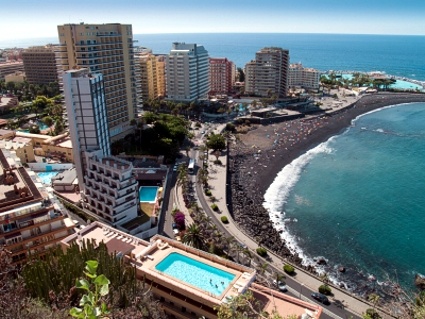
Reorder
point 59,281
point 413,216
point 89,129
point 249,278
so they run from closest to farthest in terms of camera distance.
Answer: point 59,281 < point 249,278 < point 89,129 < point 413,216

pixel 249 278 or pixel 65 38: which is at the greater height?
pixel 65 38

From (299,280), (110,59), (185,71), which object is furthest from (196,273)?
(185,71)

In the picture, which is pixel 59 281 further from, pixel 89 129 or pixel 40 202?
pixel 89 129

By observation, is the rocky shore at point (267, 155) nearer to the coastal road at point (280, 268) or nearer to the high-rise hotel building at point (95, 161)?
the coastal road at point (280, 268)

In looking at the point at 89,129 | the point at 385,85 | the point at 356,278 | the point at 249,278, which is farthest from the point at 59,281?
the point at 385,85

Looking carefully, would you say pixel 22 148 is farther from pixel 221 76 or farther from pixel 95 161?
pixel 221 76
